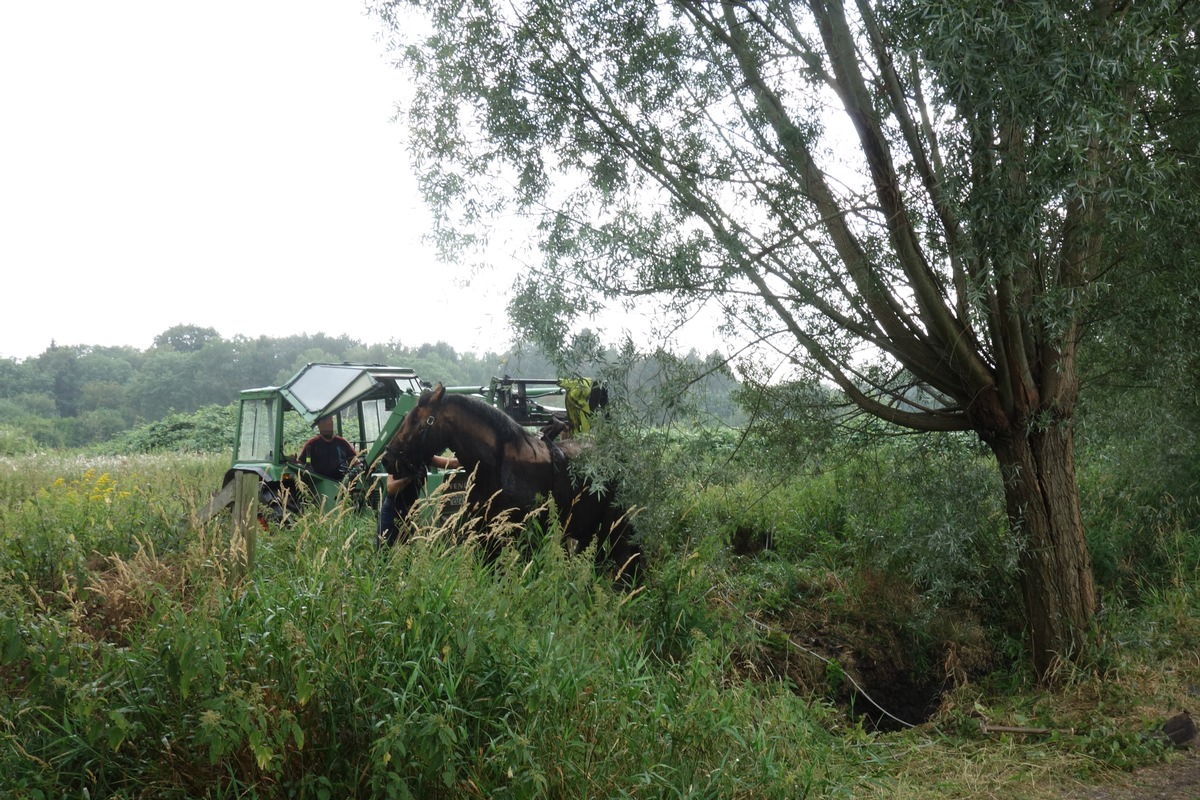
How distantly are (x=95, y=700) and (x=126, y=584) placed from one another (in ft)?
2.80

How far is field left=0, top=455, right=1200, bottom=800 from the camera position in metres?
3.78

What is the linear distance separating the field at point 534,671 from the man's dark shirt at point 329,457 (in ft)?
5.78

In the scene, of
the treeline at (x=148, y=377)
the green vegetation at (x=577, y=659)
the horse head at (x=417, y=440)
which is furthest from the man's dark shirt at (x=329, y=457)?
the treeline at (x=148, y=377)

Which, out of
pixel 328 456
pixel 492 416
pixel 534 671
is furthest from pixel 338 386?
pixel 534 671

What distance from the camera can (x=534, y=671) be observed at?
14.3ft

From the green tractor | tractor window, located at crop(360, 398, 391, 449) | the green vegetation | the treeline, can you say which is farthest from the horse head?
the treeline

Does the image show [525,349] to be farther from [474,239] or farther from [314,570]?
[314,570]

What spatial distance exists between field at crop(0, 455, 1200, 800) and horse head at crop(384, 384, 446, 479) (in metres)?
0.52

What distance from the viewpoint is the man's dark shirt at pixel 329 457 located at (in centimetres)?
959

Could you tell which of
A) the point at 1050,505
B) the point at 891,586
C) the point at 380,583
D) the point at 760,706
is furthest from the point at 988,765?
the point at 380,583

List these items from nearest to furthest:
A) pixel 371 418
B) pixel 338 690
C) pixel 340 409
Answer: pixel 338 690 → pixel 340 409 → pixel 371 418

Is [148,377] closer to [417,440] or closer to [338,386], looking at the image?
[338,386]

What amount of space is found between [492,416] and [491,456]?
330mm

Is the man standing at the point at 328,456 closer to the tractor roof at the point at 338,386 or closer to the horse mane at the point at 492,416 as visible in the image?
the tractor roof at the point at 338,386
